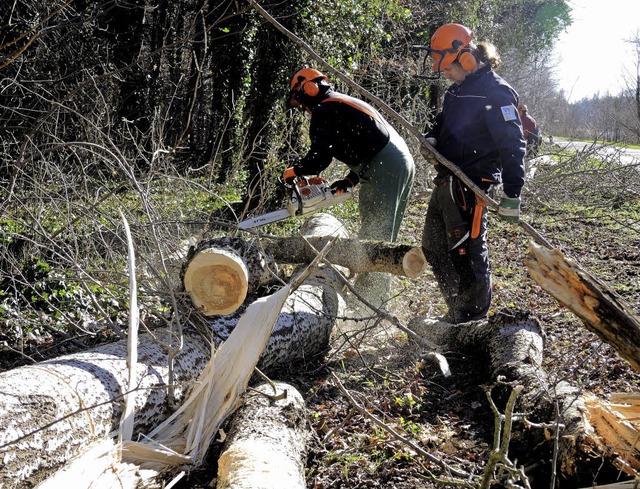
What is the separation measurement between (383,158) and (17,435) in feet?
12.5

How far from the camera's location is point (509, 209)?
4.27 meters

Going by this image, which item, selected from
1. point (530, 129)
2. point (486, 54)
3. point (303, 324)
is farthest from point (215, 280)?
point (530, 129)

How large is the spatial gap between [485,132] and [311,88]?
1.55 metres

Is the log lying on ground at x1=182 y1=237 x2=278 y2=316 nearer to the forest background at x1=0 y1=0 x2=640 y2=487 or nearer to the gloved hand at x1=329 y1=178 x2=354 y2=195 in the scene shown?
the forest background at x1=0 y1=0 x2=640 y2=487

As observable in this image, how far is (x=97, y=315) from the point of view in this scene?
188 inches

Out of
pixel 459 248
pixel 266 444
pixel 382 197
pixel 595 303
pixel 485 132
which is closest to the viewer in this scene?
pixel 595 303

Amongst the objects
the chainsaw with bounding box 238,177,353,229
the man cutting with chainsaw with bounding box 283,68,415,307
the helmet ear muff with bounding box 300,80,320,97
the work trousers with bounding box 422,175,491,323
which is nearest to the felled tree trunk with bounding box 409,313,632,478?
the work trousers with bounding box 422,175,491,323

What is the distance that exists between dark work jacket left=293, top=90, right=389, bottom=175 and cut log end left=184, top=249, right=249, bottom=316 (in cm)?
153

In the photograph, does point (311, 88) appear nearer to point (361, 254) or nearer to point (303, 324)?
point (361, 254)

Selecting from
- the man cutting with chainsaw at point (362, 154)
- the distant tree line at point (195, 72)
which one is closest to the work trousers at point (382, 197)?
the man cutting with chainsaw at point (362, 154)

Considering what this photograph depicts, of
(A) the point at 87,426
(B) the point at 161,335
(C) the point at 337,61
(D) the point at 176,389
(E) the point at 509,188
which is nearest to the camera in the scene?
(A) the point at 87,426

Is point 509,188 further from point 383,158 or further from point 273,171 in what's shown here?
point 273,171

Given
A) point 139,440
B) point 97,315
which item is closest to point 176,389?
point 139,440

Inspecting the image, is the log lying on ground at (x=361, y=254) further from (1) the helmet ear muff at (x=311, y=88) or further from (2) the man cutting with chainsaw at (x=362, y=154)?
(1) the helmet ear muff at (x=311, y=88)
